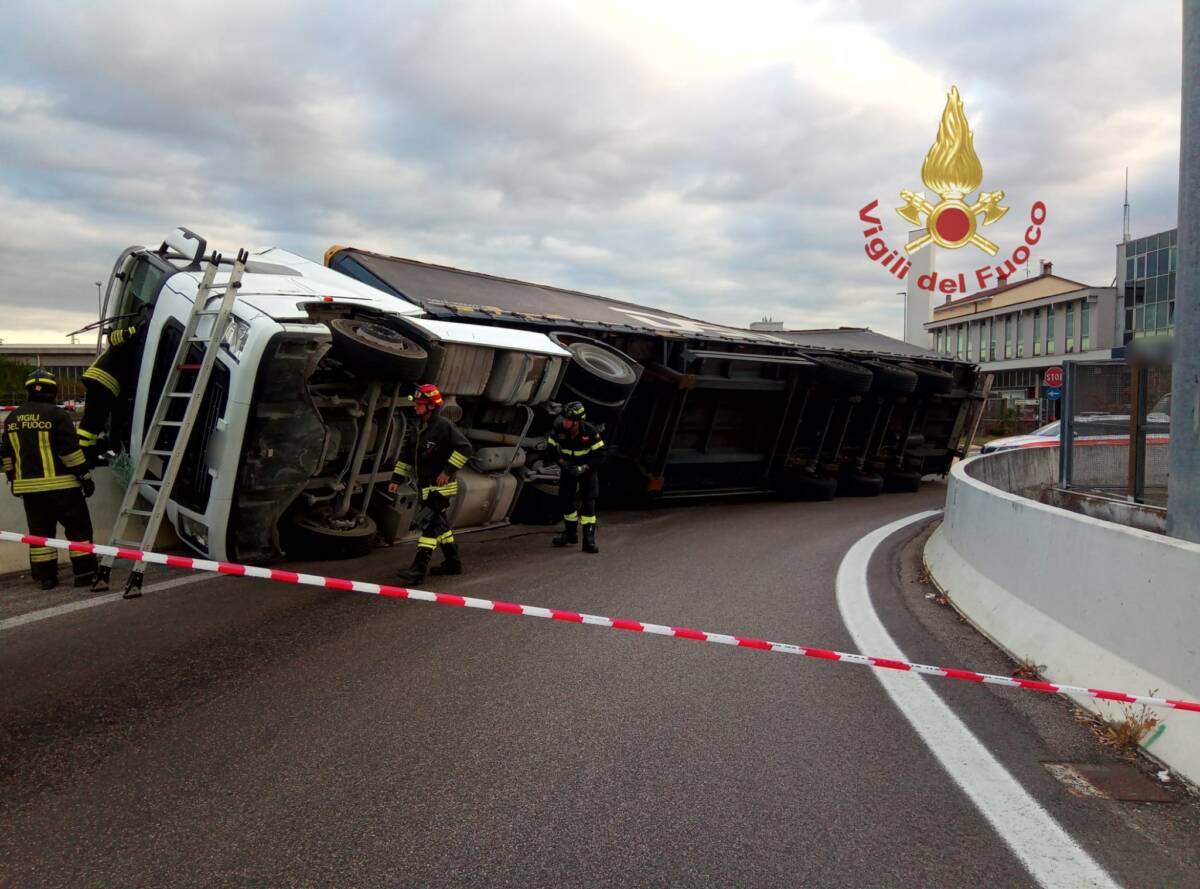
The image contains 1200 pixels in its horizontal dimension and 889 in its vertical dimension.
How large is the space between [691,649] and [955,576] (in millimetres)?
2970

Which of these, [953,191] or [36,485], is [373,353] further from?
[953,191]

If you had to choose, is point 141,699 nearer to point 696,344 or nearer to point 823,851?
point 823,851

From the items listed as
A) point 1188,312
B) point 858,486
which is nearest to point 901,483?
point 858,486

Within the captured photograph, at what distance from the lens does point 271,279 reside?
25.0ft

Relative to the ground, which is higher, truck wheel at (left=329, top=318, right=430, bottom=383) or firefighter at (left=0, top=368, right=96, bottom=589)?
truck wheel at (left=329, top=318, right=430, bottom=383)

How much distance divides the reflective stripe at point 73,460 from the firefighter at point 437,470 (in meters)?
2.31

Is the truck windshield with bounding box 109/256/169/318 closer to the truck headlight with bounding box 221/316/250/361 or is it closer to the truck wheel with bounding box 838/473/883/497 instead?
the truck headlight with bounding box 221/316/250/361

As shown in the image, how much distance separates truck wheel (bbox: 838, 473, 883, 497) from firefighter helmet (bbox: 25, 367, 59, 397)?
1339cm

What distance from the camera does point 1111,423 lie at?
812 cm

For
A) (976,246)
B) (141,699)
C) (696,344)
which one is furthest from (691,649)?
(976,246)

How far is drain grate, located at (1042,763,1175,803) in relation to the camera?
3.40m

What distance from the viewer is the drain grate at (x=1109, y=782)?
340 cm

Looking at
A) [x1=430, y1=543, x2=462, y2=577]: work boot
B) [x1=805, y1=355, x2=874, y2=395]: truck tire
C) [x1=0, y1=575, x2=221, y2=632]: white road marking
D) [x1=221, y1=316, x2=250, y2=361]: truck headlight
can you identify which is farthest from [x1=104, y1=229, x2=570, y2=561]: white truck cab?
[x1=805, y1=355, x2=874, y2=395]: truck tire

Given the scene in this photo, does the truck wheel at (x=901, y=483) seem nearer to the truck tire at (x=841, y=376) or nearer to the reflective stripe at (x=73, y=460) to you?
the truck tire at (x=841, y=376)
